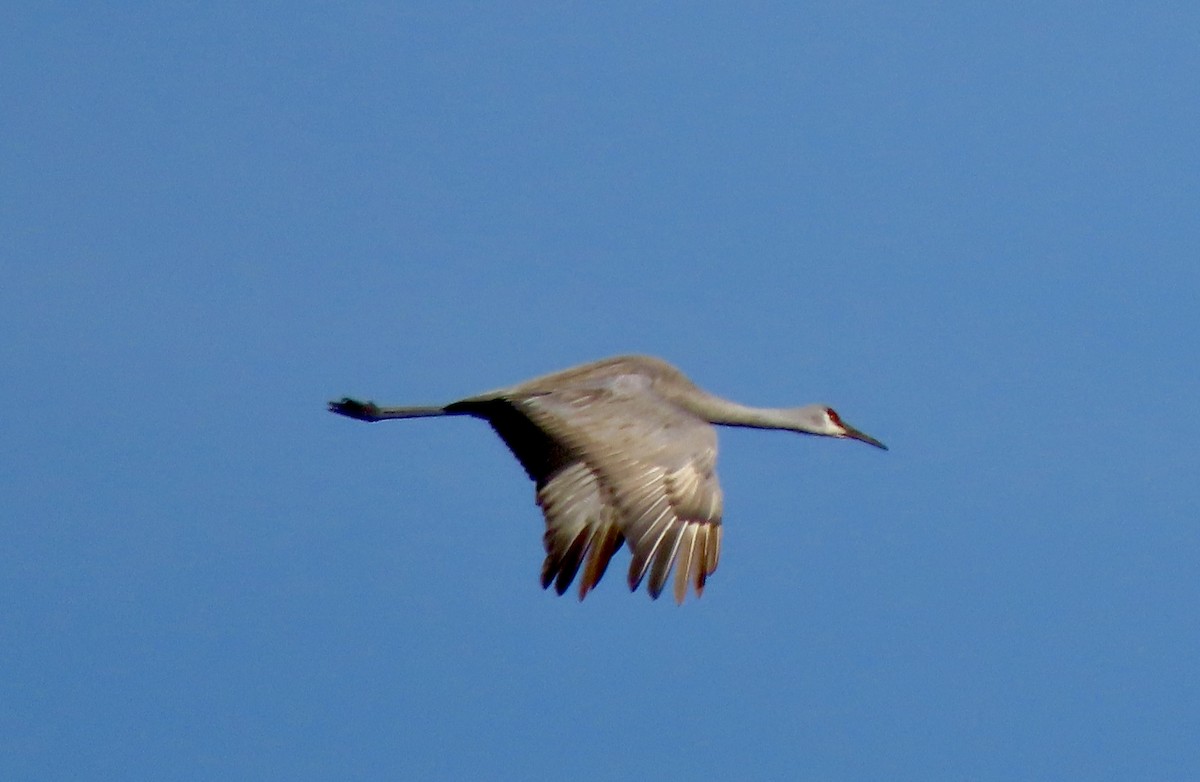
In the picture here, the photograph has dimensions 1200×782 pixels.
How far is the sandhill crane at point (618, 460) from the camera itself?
61.9 feet

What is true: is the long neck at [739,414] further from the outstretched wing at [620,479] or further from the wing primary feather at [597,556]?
the wing primary feather at [597,556]

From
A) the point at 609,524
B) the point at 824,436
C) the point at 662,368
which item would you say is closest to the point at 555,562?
the point at 609,524

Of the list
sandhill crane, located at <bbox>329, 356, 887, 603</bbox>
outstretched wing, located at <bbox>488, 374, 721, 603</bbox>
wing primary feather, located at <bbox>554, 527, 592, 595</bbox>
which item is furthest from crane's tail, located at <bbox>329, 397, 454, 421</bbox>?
wing primary feather, located at <bbox>554, 527, 592, 595</bbox>

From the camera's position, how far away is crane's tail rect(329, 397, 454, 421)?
21.0 m

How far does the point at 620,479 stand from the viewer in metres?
19.3

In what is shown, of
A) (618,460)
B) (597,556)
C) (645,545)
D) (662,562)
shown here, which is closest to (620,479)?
(618,460)

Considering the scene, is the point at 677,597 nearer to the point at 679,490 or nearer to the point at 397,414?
the point at 679,490

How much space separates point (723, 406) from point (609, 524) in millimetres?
1875

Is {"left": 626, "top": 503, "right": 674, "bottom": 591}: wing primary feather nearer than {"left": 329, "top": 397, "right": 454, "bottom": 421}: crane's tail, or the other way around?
{"left": 626, "top": 503, "right": 674, "bottom": 591}: wing primary feather

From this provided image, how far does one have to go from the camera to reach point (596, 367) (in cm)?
2052

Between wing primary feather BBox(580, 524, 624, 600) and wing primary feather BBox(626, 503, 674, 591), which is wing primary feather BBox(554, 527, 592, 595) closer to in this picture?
wing primary feather BBox(580, 524, 624, 600)

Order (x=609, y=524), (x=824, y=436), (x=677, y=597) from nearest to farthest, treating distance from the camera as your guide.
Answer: (x=677, y=597)
(x=609, y=524)
(x=824, y=436)

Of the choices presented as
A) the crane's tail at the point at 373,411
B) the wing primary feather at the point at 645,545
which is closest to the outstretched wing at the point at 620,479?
the wing primary feather at the point at 645,545

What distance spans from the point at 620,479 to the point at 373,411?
3.21 metres
